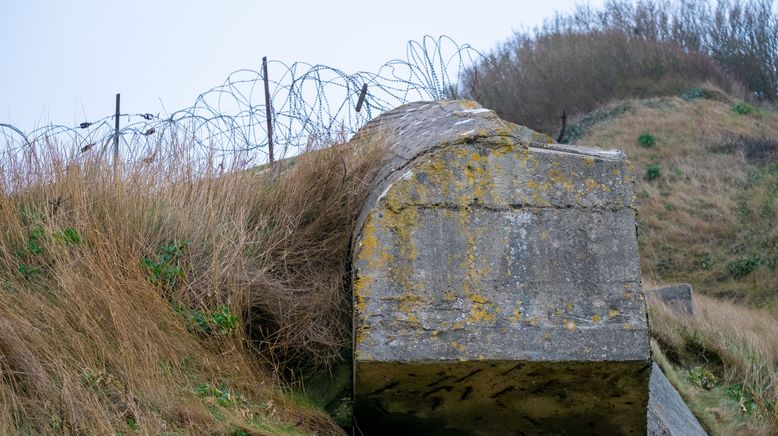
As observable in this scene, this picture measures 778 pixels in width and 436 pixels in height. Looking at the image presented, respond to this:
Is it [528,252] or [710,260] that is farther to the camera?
[710,260]

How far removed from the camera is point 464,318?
3715mm

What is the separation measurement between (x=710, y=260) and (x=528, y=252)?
13.3m

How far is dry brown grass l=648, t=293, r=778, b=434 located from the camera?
18.7ft

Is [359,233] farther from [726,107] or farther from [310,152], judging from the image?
[726,107]

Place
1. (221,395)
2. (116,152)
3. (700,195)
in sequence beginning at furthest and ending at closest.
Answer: (700,195), (116,152), (221,395)

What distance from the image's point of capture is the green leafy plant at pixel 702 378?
6258mm

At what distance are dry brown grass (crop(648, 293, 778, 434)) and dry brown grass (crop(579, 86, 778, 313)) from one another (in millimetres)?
5742

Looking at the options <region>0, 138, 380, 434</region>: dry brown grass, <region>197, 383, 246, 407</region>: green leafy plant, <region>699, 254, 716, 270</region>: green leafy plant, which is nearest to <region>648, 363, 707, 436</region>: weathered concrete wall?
<region>0, 138, 380, 434</region>: dry brown grass

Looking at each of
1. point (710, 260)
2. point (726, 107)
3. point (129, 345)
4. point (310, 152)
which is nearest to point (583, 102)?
point (726, 107)

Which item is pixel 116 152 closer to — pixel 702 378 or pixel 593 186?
pixel 593 186

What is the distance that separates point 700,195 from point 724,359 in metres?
13.1

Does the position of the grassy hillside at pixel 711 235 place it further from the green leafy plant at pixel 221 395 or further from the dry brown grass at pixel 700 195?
the green leafy plant at pixel 221 395

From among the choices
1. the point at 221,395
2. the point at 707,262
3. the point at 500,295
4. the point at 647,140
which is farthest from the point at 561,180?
the point at 647,140

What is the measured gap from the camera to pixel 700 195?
19109 mm
